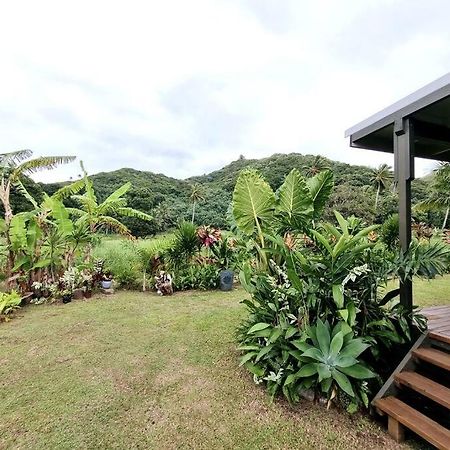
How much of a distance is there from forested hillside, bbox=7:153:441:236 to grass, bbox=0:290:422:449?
2016 cm

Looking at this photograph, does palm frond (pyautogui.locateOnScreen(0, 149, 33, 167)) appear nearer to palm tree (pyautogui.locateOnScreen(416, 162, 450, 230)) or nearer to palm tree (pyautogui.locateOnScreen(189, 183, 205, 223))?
palm tree (pyautogui.locateOnScreen(416, 162, 450, 230))

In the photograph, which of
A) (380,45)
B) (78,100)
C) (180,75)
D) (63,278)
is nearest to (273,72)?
(180,75)

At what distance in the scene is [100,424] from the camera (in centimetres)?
214

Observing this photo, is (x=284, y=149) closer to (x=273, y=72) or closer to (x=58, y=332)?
(x=273, y=72)

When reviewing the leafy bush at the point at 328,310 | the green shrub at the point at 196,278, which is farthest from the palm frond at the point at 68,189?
the leafy bush at the point at 328,310

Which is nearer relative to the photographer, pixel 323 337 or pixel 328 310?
pixel 323 337

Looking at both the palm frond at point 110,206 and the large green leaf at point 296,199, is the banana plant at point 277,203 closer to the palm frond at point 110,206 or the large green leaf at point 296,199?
the large green leaf at point 296,199

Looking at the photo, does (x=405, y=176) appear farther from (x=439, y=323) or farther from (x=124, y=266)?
(x=124, y=266)

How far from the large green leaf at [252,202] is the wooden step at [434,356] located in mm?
1792

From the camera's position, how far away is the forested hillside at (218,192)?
2514cm

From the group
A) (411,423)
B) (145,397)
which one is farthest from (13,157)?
(411,423)

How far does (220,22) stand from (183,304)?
5.92 m

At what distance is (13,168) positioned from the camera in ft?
19.6

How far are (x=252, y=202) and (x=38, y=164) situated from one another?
5374 millimetres
